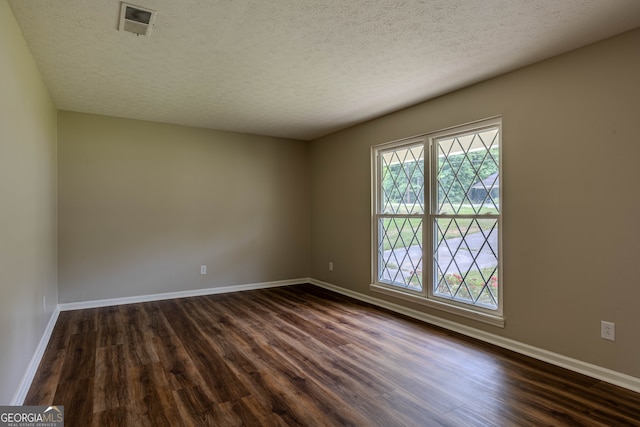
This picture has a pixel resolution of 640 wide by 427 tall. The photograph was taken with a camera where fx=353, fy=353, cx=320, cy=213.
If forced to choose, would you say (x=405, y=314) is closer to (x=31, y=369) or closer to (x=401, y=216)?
(x=401, y=216)

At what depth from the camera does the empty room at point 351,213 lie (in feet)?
6.91

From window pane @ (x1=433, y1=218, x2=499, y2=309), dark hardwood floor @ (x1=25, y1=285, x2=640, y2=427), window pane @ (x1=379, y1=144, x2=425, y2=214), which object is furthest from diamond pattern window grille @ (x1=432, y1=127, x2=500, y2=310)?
dark hardwood floor @ (x1=25, y1=285, x2=640, y2=427)

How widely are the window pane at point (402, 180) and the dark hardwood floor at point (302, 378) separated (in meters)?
1.28

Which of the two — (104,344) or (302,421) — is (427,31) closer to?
(302,421)

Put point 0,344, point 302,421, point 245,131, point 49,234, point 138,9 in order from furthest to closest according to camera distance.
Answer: point 245,131 → point 49,234 → point 138,9 → point 302,421 → point 0,344

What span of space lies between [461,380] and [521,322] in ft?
2.87

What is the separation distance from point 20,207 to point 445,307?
3.51 metres

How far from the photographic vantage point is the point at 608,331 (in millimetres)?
2396

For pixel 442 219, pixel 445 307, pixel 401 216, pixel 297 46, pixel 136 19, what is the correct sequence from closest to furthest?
1. pixel 136 19
2. pixel 297 46
3. pixel 445 307
4. pixel 442 219
5. pixel 401 216

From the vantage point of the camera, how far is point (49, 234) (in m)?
3.53

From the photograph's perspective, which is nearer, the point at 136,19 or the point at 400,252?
the point at 136,19

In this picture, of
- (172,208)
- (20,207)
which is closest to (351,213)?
(172,208)

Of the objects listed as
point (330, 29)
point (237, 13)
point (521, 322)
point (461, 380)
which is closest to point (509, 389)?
point (461, 380)

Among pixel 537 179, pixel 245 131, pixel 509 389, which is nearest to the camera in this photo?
pixel 509 389
